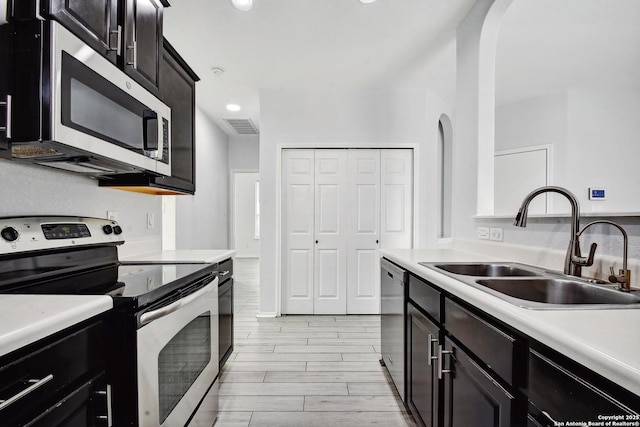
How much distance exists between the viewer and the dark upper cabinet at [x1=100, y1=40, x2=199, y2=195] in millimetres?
1831

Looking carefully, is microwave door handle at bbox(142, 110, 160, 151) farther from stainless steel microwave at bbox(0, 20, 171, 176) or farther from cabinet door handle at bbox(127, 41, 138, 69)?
cabinet door handle at bbox(127, 41, 138, 69)

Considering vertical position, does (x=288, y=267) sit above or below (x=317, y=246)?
below

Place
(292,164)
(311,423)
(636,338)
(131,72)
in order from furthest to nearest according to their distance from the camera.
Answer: (292,164) < (311,423) < (131,72) < (636,338)

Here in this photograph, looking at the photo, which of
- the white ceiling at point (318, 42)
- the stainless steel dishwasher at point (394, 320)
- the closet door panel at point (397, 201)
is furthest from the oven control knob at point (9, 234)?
the closet door panel at point (397, 201)

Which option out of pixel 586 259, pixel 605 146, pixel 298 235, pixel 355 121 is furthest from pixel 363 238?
pixel 605 146

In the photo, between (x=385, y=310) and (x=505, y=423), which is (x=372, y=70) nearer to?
(x=385, y=310)

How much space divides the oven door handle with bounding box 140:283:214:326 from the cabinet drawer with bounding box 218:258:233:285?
55 cm

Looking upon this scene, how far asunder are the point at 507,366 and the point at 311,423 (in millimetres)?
1311

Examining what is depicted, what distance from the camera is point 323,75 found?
131 inches

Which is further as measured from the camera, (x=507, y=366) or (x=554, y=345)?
(x=507, y=366)

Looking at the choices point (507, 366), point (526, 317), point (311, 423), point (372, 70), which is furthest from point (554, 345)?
point (372, 70)

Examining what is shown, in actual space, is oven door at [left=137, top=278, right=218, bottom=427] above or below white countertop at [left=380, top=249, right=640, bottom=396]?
below

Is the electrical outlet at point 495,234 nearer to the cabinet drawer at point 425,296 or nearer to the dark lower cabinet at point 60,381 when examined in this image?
the cabinet drawer at point 425,296

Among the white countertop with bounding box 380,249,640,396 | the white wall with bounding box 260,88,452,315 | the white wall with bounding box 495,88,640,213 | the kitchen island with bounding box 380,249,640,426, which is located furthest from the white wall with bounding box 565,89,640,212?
the white countertop with bounding box 380,249,640,396
